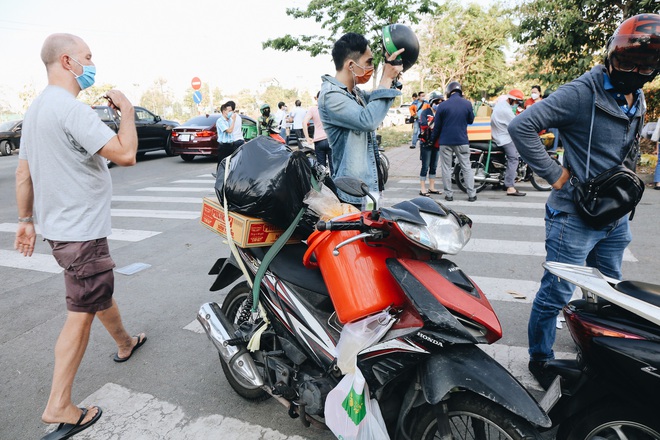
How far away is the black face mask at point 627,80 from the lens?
2.08 metres

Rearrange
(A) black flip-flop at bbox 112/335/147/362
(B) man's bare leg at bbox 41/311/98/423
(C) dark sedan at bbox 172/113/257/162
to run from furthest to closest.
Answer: (C) dark sedan at bbox 172/113/257/162 < (A) black flip-flop at bbox 112/335/147/362 < (B) man's bare leg at bbox 41/311/98/423

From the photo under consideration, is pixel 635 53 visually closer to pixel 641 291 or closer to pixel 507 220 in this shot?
pixel 641 291

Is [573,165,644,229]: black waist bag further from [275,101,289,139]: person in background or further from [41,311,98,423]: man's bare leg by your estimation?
[275,101,289,139]: person in background

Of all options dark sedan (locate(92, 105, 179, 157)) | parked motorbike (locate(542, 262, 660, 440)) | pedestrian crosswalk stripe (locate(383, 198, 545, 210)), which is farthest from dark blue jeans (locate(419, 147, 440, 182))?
dark sedan (locate(92, 105, 179, 157))

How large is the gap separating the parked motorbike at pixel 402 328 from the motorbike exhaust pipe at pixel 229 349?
0.01 metres

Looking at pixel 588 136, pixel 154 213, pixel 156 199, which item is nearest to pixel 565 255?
pixel 588 136

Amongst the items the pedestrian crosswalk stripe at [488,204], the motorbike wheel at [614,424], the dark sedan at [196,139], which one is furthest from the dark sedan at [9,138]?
the motorbike wheel at [614,424]

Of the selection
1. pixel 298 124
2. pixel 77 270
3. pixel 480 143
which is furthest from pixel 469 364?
pixel 298 124

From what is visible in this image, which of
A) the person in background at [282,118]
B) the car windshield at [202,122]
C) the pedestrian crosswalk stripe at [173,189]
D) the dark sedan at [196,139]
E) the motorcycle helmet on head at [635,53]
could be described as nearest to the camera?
the motorcycle helmet on head at [635,53]

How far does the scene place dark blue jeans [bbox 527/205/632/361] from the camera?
2.38 metres

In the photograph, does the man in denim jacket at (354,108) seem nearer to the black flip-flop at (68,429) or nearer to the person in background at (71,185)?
the person in background at (71,185)

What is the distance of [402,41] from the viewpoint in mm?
2445

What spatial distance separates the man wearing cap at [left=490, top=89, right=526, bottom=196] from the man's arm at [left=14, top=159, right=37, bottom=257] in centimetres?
730

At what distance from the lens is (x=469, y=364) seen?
1.63m
